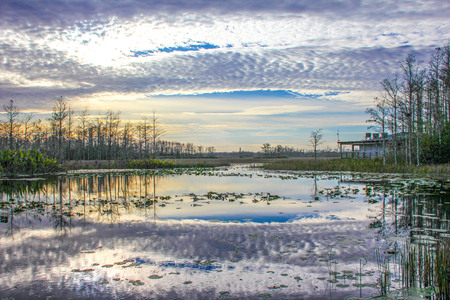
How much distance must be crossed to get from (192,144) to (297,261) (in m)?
129

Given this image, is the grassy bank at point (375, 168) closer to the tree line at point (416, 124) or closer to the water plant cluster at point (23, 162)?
the tree line at point (416, 124)

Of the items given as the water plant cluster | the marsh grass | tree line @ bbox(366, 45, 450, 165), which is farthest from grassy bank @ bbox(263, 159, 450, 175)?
the water plant cluster

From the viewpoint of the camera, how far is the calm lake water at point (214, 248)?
5484 mm

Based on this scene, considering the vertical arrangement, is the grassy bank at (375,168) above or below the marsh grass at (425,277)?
above

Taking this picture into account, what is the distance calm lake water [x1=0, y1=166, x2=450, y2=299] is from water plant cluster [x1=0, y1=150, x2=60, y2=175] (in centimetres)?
2130

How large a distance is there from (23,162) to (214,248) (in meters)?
32.1

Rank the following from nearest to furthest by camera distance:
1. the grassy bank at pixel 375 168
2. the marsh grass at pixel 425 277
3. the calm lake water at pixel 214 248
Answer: the marsh grass at pixel 425 277 → the calm lake water at pixel 214 248 → the grassy bank at pixel 375 168

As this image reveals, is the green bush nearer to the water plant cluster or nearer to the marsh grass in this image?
the water plant cluster

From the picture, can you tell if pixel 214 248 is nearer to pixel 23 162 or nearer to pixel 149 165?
pixel 23 162

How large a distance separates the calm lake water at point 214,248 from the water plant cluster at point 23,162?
21.3m

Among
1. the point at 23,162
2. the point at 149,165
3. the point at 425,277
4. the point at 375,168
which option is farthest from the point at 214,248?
the point at 149,165

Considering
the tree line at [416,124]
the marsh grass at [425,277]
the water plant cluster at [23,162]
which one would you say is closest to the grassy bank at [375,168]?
the tree line at [416,124]

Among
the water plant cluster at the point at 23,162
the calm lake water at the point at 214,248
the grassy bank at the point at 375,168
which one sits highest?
the water plant cluster at the point at 23,162

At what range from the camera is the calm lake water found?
5484 mm
